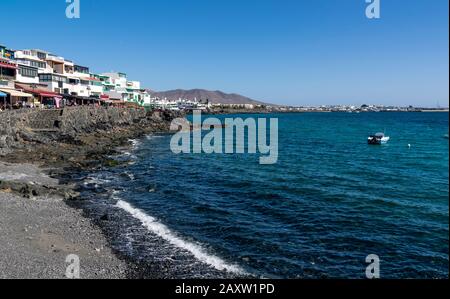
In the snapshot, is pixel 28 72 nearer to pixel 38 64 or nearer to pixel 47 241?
pixel 38 64

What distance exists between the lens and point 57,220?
69.5 feet

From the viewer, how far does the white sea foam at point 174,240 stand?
16.6 metres

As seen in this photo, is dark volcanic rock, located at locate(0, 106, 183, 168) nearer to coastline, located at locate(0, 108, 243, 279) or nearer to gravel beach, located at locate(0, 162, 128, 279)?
coastline, located at locate(0, 108, 243, 279)

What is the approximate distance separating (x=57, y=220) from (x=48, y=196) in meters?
5.73

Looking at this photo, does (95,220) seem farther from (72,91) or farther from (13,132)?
(72,91)

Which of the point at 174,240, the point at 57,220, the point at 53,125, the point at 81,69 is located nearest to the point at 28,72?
the point at 53,125

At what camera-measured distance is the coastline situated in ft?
50.8

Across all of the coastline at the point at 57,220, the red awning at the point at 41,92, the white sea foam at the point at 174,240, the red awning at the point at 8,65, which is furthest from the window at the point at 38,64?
the white sea foam at the point at 174,240

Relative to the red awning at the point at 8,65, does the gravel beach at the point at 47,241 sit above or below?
below

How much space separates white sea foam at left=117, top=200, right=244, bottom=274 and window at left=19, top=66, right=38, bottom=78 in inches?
2208

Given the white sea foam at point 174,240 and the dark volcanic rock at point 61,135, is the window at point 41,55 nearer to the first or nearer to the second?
the dark volcanic rock at point 61,135

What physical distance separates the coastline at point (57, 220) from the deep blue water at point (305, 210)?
9.22ft

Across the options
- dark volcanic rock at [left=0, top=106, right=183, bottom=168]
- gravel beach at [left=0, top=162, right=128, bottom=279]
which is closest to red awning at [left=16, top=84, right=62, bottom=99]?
dark volcanic rock at [left=0, top=106, right=183, bottom=168]
